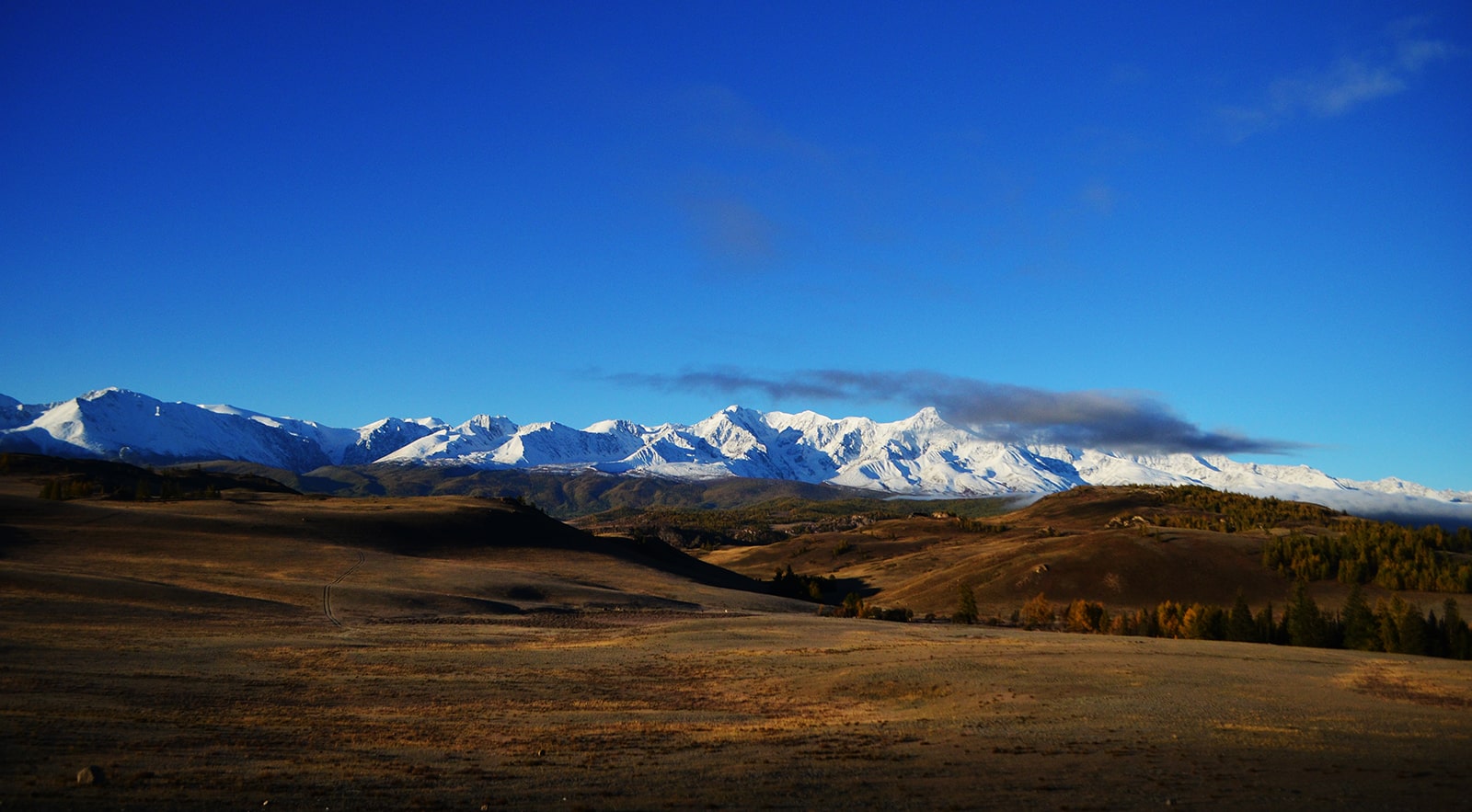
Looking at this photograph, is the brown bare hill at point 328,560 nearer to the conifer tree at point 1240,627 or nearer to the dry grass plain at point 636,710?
the dry grass plain at point 636,710

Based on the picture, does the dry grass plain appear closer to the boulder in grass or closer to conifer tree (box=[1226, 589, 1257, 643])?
the boulder in grass

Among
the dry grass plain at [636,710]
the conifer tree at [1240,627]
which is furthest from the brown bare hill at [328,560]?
the conifer tree at [1240,627]

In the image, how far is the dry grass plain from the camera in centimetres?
2080

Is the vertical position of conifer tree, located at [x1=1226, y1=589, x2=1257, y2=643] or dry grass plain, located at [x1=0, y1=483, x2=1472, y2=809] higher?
dry grass plain, located at [x1=0, y1=483, x2=1472, y2=809]

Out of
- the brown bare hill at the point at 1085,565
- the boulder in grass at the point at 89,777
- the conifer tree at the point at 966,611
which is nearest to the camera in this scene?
the boulder in grass at the point at 89,777

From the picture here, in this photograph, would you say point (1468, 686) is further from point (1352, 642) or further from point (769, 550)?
point (769, 550)

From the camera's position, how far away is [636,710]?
3375 cm

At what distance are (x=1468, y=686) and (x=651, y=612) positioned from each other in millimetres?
52941

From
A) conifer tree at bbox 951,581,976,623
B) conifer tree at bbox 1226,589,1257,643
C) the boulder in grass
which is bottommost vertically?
conifer tree at bbox 951,581,976,623

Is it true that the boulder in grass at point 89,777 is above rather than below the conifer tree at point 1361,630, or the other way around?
above

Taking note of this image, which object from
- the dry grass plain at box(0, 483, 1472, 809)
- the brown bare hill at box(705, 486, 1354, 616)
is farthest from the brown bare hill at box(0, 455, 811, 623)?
the brown bare hill at box(705, 486, 1354, 616)

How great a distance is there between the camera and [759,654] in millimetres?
50000

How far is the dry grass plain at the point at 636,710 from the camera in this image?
2080 centimetres

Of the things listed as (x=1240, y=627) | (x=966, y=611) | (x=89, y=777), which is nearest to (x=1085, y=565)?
(x=966, y=611)
